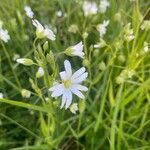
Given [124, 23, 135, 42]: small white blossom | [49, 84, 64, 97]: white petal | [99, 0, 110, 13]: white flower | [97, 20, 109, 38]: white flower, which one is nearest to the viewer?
[49, 84, 64, 97]: white petal

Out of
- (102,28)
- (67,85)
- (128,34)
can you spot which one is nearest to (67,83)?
(67,85)

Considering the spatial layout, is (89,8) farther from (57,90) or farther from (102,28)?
(57,90)

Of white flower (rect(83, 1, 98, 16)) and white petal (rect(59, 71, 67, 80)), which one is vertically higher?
white flower (rect(83, 1, 98, 16))

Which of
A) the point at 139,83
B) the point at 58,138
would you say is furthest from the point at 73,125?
the point at 139,83

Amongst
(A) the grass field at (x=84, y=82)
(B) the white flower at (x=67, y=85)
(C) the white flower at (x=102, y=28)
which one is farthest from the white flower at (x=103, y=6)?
(B) the white flower at (x=67, y=85)

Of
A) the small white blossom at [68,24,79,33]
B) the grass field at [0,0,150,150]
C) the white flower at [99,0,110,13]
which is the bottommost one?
the grass field at [0,0,150,150]

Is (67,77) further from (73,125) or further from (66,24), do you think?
(66,24)

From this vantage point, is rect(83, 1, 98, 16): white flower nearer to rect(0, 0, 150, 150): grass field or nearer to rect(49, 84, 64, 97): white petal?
rect(0, 0, 150, 150): grass field

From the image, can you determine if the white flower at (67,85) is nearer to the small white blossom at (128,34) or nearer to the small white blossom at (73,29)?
the small white blossom at (128,34)

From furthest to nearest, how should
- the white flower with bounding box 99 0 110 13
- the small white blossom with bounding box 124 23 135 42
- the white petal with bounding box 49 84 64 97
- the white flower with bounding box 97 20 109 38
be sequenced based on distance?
the white flower with bounding box 99 0 110 13 → the white flower with bounding box 97 20 109 38 → the small white blossom with bounding box 124 23 135 42 → the white petal with bounding box 49 84 64 97

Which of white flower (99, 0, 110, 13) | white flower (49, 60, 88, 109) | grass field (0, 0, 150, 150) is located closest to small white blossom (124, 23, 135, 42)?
grass field (0, 0, 150, 150)
